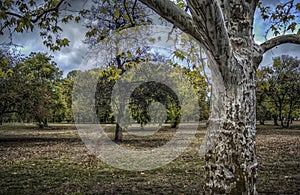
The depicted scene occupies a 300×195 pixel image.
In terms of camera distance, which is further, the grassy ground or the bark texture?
the grassy ground

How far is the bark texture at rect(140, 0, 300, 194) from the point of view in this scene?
3.29 m

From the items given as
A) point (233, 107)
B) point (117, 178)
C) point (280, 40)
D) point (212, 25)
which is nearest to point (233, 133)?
point (233, 107)

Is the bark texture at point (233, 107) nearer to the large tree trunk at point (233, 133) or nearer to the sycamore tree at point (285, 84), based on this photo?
the large tree trunk at point (233, 133)

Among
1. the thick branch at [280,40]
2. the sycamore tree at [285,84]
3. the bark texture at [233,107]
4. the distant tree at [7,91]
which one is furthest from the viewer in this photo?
the sycamore tree at [285,84]

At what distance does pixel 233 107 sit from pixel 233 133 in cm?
33

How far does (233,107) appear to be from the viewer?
3.40 meters

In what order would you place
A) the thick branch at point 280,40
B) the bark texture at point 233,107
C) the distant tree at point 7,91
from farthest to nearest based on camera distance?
the distant tree at point 7,91, the thick branch at point 280,40, the bark texture at point 233,107

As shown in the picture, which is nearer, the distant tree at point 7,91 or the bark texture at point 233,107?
the bark texture at point 233,107

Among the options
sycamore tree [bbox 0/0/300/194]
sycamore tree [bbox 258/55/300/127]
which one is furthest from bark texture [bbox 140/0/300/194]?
sycamore tree [bbox 258/55/300/127]

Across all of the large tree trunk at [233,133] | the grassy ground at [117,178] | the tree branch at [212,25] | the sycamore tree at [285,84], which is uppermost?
the sycamore tree at [285,84]

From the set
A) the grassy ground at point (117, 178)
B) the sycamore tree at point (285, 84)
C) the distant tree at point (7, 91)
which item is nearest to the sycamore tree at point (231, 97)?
the grassy ground at point (117, 178)

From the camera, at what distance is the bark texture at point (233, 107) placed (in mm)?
3293

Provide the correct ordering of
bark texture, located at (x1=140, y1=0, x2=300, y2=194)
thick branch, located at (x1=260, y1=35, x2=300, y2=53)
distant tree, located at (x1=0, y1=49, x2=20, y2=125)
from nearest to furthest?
bark texture, located at (x1=140, y1=0, x2=300, y2=194), thick branch, located at (x1=260, y1=35, x2=300, y2=53), distant tree, located at (x1=0, y1=49, x2=20, y2=125)

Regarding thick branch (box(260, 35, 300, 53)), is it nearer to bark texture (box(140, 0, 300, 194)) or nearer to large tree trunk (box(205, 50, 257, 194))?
bark texture (box(140, 0, 300, 194))
